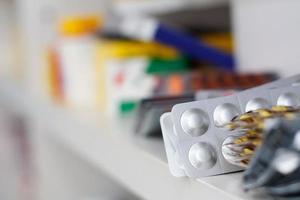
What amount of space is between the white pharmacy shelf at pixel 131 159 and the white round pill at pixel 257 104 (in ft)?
0.15

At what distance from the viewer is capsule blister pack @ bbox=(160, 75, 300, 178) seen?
367 mm

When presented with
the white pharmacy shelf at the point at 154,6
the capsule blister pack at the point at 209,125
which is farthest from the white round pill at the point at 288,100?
the white pharmacy shelf at the point at 154,6

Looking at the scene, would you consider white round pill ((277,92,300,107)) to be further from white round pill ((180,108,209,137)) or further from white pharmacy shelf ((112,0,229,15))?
white pharmacy shelf ((112,0,229,15))

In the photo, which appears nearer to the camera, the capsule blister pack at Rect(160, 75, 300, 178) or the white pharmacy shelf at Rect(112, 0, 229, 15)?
the capsule blister pack at Rect(160, 75, 300, 178)

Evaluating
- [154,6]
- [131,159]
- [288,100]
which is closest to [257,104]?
[288,100]

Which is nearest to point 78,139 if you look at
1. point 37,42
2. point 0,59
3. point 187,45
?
point 187,45

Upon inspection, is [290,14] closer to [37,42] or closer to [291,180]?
[291,180]

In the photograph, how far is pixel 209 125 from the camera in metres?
0.37

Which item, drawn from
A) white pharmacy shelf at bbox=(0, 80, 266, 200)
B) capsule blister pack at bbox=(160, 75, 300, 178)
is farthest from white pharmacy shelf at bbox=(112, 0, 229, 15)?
capsule blister pack at bbox=(160, 75, 300, 178)

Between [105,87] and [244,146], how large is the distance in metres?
0.50

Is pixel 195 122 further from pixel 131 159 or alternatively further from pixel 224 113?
pixel 131 159

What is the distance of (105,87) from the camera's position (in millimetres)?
820

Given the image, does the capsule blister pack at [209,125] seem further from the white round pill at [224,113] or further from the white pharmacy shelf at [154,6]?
the white pharmacy shelf at [154,6]

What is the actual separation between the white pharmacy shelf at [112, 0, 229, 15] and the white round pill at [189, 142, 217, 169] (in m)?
0.68
